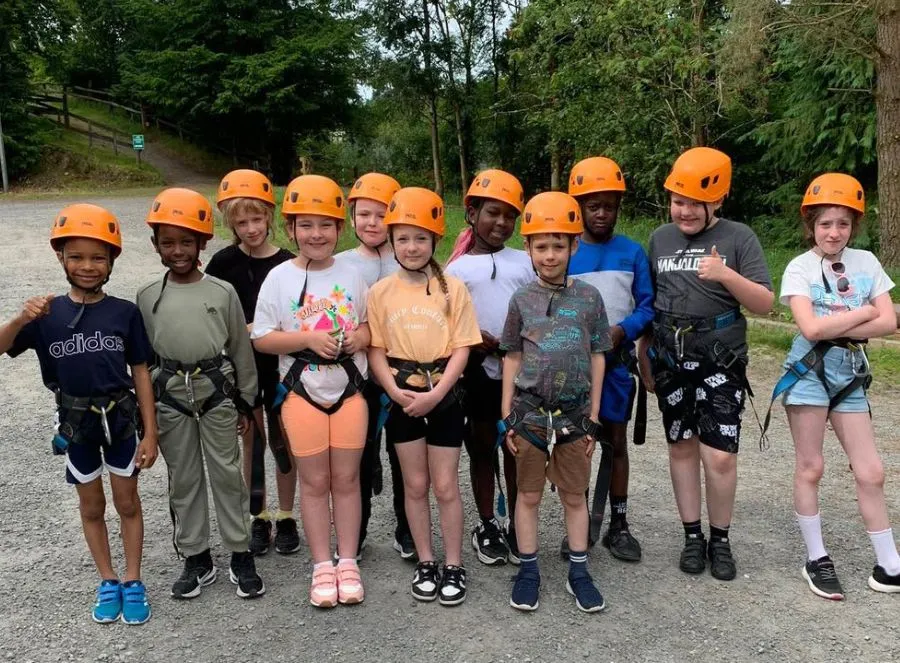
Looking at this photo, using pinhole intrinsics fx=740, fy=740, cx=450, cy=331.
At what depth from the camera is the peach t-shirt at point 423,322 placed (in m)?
3.77

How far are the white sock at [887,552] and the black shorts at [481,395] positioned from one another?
80.8 inches

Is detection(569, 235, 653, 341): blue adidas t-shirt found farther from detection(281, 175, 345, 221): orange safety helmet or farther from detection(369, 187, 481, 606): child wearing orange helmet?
detection(281, 175, 345, 221): orange safety helmet

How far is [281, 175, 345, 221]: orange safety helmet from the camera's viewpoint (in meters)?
3.84

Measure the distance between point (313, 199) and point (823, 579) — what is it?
3289 millimetres

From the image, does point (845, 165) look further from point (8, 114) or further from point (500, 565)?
point (8, 114)

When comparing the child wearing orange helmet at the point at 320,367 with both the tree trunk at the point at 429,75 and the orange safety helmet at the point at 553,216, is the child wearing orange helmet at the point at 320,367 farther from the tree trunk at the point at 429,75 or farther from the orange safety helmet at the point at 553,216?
the tree trunk at the point at 429,75

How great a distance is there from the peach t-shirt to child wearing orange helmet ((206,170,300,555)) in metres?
0.82

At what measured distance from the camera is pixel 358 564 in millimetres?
4238

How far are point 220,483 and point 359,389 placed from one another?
34.5 inches

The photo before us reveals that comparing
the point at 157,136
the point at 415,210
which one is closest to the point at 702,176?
the point at 415,210

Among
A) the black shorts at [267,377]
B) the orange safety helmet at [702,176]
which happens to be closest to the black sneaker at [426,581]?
the black shorts at [267,377]

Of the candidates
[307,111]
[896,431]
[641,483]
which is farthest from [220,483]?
[307,111]

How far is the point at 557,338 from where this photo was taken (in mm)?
3621

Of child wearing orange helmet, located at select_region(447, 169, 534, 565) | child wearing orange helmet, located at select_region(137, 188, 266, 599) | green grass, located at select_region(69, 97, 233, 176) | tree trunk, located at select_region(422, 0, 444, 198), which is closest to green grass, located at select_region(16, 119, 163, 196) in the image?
green grass, located at select_region(69, 97, 233, 176)
